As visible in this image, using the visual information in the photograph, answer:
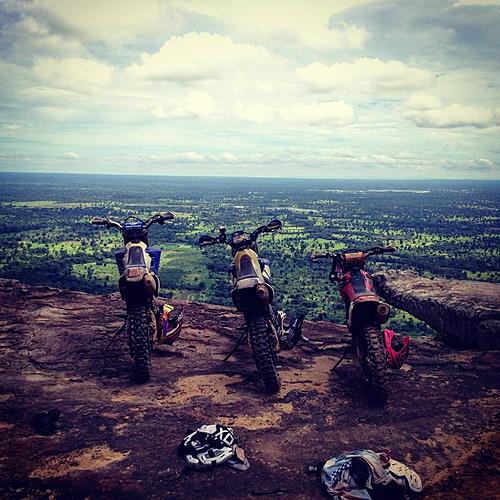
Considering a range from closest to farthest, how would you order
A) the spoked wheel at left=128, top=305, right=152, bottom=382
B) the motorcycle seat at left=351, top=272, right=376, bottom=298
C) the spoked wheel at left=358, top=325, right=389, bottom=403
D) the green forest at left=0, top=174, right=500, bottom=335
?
the spoked wheel at left=358, top=325, right=389, bottom=403 < the spoked wheel at left=128, top=305, right=152, bottom=382 < the motorcycle seat at left=351, top=272, right=376, bottom=298 < the green forest at left=0, top=174, right=500, bottom=335

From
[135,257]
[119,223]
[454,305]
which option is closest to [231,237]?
[135,257]

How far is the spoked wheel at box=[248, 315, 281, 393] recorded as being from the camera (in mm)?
7344

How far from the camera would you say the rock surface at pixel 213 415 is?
495 centimetres

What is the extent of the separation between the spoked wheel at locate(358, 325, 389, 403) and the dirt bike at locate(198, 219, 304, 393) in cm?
152

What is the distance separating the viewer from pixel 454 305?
452 inches

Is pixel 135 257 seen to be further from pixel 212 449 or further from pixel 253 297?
pixel 212 449

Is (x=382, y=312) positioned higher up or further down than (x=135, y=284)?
further down

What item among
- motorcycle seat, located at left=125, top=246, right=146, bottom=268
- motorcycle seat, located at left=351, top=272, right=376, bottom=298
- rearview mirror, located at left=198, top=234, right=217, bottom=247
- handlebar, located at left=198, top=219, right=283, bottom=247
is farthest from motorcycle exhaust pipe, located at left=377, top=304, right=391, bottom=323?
motorcycle seat, located at left=125, top=246, right=146, bottom=268

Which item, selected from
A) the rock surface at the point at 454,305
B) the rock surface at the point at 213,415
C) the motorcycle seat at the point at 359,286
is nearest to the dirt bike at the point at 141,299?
the rock surface at the point at 213,415

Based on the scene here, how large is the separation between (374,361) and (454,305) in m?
5.56

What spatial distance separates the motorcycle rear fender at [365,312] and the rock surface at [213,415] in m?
1.25

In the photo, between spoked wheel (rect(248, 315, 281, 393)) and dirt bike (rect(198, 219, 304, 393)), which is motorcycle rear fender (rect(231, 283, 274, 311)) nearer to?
dirt bike (rect(198, 219, 304, 393))

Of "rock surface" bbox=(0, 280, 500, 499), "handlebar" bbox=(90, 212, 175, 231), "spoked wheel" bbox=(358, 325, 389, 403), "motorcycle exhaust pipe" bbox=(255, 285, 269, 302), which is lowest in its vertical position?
"rock surface" bbox=(0, 280, 500, 499)

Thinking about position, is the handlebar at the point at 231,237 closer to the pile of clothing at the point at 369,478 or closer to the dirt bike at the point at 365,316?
the dirt bike at the point at 365,316
